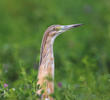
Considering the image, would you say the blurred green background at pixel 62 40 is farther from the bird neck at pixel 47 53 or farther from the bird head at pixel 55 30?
the bird head at pixel 55 30

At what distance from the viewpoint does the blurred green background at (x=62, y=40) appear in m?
6.73

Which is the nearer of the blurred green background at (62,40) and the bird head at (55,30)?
the bird head at (55,30)

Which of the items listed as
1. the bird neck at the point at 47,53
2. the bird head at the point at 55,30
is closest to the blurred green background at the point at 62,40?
the bird neck at the point at 47,53

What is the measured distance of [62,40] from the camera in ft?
30.8

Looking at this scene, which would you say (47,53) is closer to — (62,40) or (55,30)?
(55,30)

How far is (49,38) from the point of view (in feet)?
17.3

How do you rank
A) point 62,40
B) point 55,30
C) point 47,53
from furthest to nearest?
point 62,40
point 55,30
point 47,53

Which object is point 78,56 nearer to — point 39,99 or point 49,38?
point 49,38

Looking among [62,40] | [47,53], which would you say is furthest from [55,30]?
[62,40]

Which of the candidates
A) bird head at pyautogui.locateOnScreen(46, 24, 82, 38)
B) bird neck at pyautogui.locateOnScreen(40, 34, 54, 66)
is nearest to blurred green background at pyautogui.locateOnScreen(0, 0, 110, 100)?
bird neck at pyautogui.locateOnScreen(40, 34, 54, 66)

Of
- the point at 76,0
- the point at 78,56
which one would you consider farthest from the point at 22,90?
the point at 76,0

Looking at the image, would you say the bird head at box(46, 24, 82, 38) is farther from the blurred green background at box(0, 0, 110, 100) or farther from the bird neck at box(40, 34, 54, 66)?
the blurred green background at box(0, 0, 110, 100)

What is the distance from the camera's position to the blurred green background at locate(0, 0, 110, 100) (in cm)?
673

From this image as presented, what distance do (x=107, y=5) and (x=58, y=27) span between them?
5.07 meters
